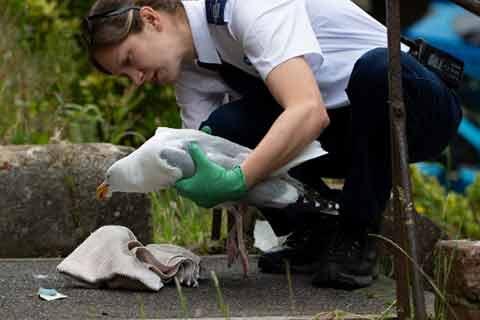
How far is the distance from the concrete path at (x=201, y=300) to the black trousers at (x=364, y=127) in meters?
0.23

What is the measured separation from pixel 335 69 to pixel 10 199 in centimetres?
121

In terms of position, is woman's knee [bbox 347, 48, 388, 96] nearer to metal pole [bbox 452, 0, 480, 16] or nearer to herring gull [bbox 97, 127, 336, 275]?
herring gull [bbox 97, 127, 336, 275]

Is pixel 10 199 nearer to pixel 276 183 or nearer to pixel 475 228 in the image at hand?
pixel 276 183

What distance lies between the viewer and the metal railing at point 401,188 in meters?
2.47

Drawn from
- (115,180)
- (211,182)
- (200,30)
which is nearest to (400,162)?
(211,182)

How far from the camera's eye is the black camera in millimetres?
3359

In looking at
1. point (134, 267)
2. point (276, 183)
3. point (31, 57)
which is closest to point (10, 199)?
point (134, 267)

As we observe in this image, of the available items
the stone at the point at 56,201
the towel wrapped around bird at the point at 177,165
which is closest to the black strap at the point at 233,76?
the towel wrapped around bird at the point at 177,165

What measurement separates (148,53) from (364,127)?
0.61 meters

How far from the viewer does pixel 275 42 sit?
297 cm

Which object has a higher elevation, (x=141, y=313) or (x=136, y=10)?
(x=136, y=10)

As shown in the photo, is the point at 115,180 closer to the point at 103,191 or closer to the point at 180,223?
the point at 103,191

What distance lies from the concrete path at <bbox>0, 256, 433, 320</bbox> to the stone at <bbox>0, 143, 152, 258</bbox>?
0.47 metres

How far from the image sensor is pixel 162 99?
5816 mm
